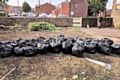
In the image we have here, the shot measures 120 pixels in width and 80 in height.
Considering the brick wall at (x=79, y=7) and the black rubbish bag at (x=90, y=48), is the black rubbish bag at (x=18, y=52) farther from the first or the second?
the brick wall at (x=79, y=7)

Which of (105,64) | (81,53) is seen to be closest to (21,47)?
(81,53)

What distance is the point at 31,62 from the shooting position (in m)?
2.49

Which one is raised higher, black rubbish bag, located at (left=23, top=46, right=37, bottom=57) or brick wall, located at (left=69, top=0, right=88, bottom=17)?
brick wall, located at (left=69, top=0, right=88, bottom=17)

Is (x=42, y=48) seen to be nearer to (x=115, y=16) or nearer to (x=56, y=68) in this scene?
(x=56, y=68)

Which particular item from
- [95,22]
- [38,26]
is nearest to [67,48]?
[38,26]

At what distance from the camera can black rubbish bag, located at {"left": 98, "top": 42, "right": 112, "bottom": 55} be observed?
3.09m

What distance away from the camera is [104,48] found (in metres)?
3.11

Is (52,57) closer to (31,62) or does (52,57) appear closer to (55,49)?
(55,49)

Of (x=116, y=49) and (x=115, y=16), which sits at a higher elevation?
(x=115, y=16)

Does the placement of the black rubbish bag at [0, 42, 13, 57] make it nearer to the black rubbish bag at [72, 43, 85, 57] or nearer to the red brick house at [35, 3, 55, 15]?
the black rubbish bag at [72, 43, 85, 57]

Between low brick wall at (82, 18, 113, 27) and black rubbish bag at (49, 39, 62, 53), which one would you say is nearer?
black rubbish bag at (49, 39, 62, 53)

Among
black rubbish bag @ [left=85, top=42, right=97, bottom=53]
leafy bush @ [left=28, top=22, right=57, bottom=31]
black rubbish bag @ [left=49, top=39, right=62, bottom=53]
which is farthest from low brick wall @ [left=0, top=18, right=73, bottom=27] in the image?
black rubbish bag @ [left=85, top=42, right=97, bottom=53]

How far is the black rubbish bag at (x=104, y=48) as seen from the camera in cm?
309

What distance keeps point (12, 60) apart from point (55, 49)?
110 centimetres
